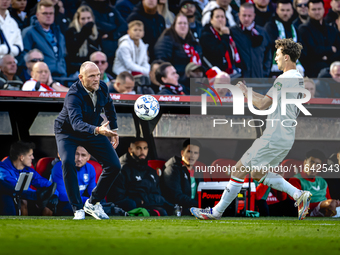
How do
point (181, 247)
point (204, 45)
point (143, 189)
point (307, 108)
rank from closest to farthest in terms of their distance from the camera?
point (181, 247), point (143, 189), point (307, 108), point (204, 45)

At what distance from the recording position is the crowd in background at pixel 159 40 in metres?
8.86

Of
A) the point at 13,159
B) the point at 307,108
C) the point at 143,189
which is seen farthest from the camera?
the point at 307,108

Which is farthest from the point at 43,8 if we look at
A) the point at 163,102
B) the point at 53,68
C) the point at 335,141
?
the point at 335,141

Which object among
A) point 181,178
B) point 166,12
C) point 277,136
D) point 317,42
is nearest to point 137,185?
point 181,178

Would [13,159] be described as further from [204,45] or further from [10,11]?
[204,45]

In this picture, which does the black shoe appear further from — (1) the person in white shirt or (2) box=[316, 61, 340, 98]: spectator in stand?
(2) box=[316, 61, 340, 98]: spectator in stand

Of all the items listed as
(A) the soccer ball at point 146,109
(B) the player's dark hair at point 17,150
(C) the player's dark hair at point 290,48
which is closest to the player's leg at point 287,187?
(C) the player's dark hair at point 290,48

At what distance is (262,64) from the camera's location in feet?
32.2

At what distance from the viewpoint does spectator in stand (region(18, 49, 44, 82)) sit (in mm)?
8578

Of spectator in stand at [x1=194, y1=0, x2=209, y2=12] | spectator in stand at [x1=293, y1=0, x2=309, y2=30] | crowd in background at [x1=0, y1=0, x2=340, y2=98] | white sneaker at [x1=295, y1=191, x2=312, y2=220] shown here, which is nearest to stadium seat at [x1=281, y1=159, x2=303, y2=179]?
crowd in background at [x1=0, y1=0, x2=340, y2=98]

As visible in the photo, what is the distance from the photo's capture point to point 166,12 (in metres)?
9.82

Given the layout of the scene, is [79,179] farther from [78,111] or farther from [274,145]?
[274,145]

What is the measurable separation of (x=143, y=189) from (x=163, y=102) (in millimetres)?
1546

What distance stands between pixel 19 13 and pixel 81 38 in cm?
120
